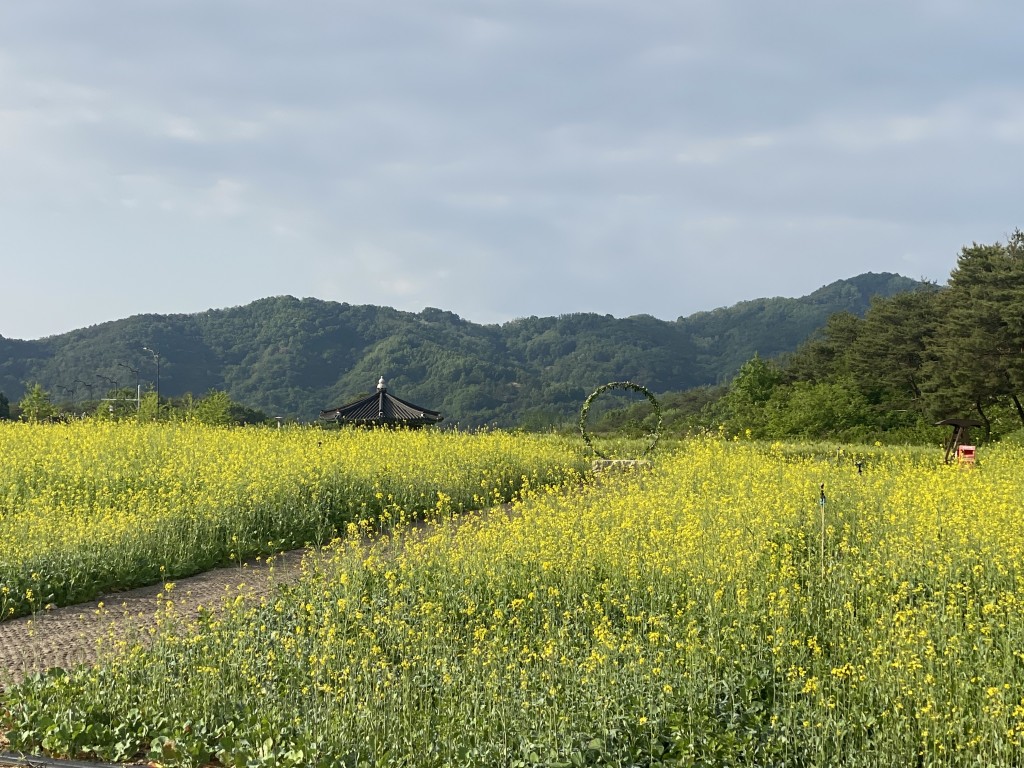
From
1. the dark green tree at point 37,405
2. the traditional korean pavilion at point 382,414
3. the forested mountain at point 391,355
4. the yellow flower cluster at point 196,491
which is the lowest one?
the yellow flower cluster at point 196,491

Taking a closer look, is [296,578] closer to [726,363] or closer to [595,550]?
[595,550]

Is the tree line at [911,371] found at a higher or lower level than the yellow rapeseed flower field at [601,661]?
higher

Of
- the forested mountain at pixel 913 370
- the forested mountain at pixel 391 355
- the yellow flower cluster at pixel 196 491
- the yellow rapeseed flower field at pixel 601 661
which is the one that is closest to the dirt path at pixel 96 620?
the yellow flower cluster at pixel 196 491

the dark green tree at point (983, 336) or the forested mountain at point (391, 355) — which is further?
the forested mountain at point (391, 355)

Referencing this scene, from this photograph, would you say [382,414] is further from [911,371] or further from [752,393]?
[911,371]

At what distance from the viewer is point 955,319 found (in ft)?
108

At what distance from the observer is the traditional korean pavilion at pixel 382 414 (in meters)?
24.9

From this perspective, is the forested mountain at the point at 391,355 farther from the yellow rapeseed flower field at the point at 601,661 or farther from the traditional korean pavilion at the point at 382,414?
the yellow rapeseed flower field at the point at 601,661

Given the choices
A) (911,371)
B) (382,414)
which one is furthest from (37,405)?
(911,371)

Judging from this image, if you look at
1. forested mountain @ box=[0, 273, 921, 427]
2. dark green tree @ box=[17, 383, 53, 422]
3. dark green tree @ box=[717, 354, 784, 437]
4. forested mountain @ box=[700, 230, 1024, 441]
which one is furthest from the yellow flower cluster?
forested mountain @ box=[0, 273, 921, 427]

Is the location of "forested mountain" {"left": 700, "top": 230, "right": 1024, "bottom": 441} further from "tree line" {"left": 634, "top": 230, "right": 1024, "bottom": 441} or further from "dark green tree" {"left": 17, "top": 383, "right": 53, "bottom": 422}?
"dark green tree" {"left": 17, "top": 383, "right": 53, "bottom": 422}

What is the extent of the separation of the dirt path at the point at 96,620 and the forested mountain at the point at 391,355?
6071 cm

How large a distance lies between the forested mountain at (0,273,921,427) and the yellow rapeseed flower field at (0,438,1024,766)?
61.7m

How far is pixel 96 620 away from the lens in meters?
6.95
